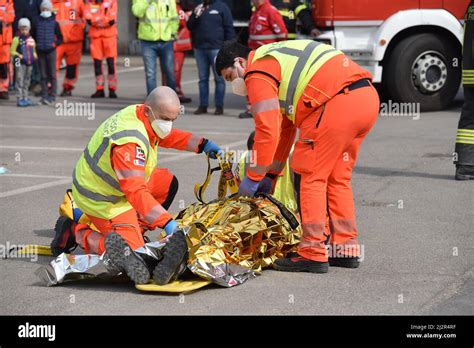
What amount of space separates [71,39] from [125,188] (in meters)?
13.1

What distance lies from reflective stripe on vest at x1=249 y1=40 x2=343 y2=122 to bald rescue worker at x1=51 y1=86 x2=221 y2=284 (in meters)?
0.70

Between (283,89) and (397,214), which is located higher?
(283,89)

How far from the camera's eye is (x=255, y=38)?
53.8 ft

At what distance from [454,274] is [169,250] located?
193 cm

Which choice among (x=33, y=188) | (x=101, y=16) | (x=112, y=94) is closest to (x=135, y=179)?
(x=33, y=188)

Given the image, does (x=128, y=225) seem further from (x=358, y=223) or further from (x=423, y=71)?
(x=423, y=71)

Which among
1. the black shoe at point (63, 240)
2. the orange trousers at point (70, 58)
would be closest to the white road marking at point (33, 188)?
the black shoe at point (63, 240)

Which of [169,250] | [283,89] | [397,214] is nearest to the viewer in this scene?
[169,250]

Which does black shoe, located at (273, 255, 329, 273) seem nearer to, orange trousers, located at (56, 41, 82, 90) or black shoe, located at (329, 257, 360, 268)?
black shoe, located at (329, 257, 360, 268)

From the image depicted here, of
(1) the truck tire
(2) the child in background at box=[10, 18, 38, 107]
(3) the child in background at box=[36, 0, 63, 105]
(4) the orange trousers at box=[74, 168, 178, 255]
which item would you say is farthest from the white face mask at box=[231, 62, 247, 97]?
(3) the child in background at box=[36, 0, 63, 105]

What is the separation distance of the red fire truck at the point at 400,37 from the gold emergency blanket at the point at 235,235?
339 inches

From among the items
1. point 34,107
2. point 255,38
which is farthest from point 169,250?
point 34,107

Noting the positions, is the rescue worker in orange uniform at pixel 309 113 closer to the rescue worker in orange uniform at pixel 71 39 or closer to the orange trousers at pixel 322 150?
the orange trousers at pixel 322 150
